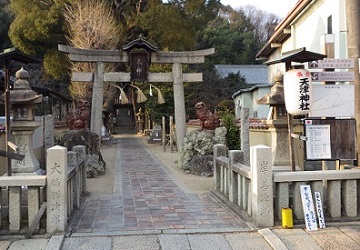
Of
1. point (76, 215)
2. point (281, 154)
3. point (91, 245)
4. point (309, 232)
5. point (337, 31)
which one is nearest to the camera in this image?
point (91, 245)

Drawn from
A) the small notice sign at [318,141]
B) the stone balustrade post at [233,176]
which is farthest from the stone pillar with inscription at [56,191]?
the small notice sign at [318,141]

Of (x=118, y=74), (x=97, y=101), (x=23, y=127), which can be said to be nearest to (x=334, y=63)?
(x=23, y=127)

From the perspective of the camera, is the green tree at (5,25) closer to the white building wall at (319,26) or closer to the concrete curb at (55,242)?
the white building wall at (319,26)

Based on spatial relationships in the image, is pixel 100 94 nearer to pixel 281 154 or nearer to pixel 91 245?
pixel 281 154

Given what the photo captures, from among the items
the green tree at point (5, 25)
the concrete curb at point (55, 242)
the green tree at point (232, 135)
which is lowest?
the concrete curb at point (55, 242)

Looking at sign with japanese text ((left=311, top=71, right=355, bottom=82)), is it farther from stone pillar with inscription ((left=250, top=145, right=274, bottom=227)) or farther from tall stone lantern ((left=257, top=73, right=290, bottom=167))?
tall stone lantern ((left=257, top=73, right=290, bottom=167))

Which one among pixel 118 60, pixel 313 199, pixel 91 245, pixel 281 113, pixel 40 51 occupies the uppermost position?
pixel 40 51

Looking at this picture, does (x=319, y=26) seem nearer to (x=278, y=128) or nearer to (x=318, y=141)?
(x=278, y=128)

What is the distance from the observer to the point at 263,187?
225 inches

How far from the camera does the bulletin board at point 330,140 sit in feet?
20.6

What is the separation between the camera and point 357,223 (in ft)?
19.2

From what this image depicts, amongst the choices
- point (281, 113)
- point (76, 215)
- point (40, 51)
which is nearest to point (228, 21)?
point (40, 51)

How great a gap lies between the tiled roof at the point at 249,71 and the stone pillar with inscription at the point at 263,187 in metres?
35.1

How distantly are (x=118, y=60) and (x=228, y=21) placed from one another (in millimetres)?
42897
